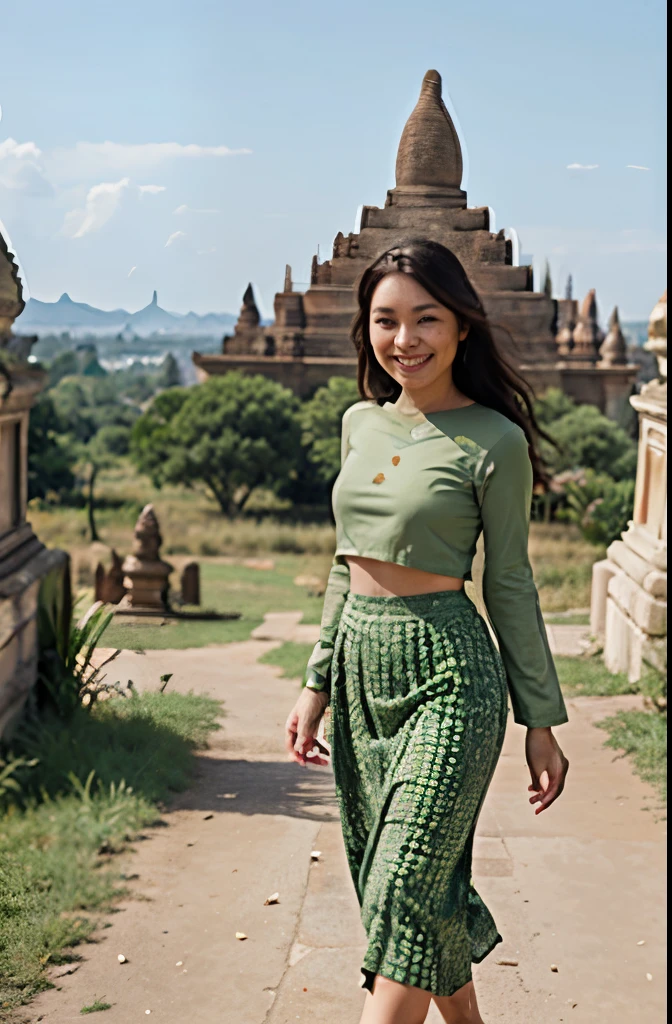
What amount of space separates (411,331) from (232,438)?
813 inches

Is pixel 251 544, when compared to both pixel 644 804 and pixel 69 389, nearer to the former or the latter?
pixel 644 804

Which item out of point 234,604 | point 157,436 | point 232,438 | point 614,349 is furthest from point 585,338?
point 234,604

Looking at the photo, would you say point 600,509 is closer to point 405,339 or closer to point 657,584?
point 657,584

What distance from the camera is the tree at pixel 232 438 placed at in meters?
22.4

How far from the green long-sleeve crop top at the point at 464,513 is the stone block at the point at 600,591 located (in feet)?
16.6

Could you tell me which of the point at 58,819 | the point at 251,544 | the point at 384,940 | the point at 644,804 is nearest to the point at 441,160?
the point at 384,940

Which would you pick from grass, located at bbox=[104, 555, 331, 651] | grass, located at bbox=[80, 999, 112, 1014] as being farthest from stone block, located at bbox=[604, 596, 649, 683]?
grass, located at bbox=[80, 999, 112, 1014]

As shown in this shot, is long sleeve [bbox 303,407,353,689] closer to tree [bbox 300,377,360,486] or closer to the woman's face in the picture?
the woman's face

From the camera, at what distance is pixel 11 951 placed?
3115mm

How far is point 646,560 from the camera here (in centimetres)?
631

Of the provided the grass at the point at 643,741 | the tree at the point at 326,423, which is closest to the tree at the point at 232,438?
the tree at the point at 326,423

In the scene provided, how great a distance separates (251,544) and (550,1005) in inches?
657

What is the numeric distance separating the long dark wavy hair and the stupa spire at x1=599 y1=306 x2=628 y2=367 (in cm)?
2343

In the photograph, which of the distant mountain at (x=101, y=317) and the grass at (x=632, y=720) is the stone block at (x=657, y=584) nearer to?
the grass at (x=632, y=720)
